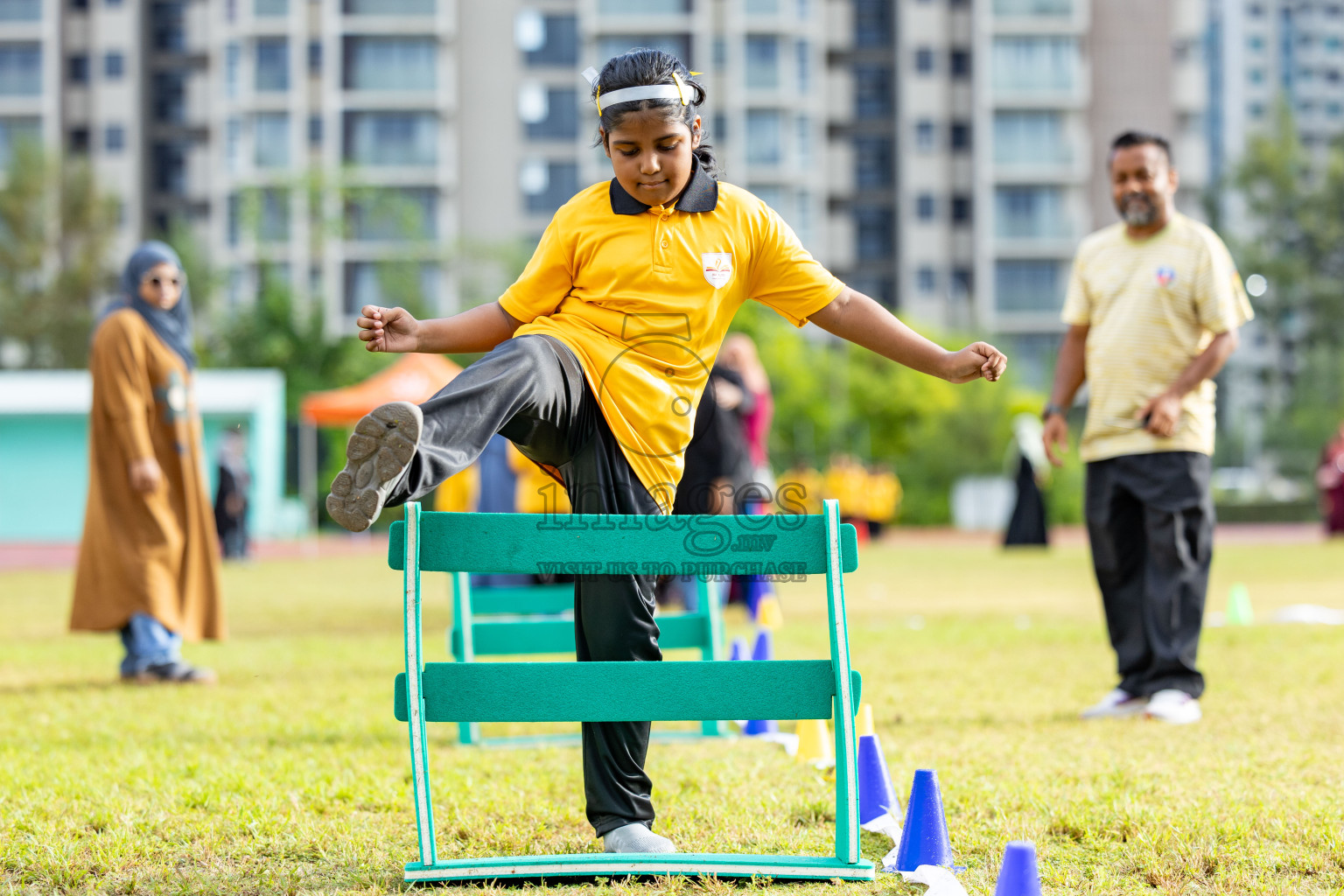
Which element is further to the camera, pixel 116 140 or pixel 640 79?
pixel 116 140

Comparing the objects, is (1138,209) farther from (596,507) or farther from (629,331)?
(596,507)

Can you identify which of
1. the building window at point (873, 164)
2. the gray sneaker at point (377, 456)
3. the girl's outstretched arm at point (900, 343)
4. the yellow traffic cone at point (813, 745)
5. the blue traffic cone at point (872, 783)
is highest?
the building window at point (873, 164)

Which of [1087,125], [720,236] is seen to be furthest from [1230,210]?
[720,236]

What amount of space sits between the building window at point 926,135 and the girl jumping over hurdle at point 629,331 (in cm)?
5115

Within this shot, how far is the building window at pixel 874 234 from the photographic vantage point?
53.4 meters

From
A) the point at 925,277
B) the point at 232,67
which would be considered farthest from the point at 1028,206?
the point at 232,67

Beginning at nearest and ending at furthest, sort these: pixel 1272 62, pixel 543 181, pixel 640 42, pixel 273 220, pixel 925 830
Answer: pixel 925 830
pixel 273 220
pixel 640 42
pixel 543 181
pixel 1272 62

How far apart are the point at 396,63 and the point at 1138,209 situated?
4750 cm

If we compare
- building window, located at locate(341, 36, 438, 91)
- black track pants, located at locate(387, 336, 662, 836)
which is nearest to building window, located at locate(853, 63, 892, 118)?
building window, located at locate(341, 36, 438, 91)

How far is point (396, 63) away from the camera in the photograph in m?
49.6

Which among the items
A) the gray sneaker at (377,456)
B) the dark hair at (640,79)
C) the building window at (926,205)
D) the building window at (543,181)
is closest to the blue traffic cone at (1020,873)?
the gray sneaker at (377,456)

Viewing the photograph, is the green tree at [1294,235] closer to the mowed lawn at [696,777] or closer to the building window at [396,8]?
the building window at [396,8]

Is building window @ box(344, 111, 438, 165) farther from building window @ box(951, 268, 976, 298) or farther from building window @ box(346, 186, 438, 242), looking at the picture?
building window @ box(951, 268, 976, 298)

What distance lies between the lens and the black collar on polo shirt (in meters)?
3.27
